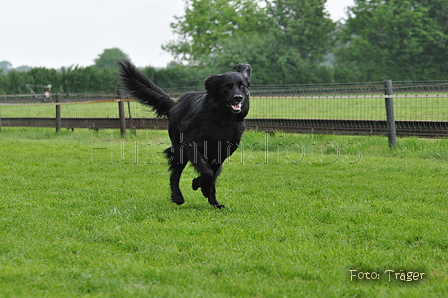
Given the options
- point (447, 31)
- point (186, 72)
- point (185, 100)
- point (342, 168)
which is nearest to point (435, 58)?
point (447, 31)

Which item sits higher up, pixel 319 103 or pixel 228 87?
pixel 319 103

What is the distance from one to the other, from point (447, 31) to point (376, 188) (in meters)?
40.0

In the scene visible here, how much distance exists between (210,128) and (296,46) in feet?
148

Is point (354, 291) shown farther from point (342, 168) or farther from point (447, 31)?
Answer: point (447, 31)

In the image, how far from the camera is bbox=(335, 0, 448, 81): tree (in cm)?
4034

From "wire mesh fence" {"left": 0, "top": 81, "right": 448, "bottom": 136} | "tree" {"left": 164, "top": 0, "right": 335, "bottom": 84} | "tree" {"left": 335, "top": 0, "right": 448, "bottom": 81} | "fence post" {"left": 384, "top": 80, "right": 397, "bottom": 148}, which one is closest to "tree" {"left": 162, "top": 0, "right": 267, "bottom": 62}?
"tree" {"left": 164, "top": 0, "right": 335, "bottom": 84}

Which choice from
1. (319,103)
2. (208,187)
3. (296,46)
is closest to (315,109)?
(319,103)

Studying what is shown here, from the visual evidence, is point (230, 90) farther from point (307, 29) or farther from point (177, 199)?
point (307, 29)

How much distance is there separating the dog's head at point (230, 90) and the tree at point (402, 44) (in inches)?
1491

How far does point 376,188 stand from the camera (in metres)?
6.45

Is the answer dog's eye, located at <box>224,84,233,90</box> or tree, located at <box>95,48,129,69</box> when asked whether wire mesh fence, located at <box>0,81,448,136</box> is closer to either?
dog's eye, located at <box>224,84,233,90</box>

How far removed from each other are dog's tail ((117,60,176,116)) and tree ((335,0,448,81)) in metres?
37.2

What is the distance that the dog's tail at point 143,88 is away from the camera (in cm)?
672

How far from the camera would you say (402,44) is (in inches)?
1654
